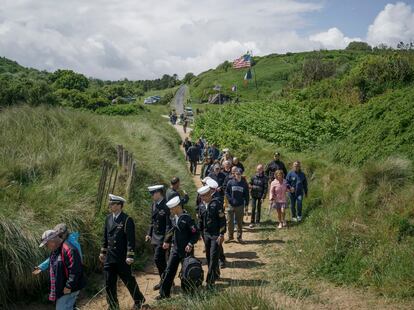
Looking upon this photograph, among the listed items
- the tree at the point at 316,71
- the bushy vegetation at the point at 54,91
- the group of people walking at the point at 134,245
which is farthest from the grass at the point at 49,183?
the tree at the point at 316,71

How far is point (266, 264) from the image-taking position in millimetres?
8867

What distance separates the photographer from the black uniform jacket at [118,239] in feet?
21.8

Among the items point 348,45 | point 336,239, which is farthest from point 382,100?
point 348,45

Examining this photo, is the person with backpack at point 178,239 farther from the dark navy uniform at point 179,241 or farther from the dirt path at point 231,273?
the dirt path at point 231,273

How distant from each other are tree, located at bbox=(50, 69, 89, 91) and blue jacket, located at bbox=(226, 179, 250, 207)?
33.0 metres

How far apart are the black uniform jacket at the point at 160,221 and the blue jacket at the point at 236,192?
2693 mm

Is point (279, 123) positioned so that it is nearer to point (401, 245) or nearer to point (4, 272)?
point (401, 245)

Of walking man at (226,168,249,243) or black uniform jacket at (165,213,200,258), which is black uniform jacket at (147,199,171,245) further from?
walking man at (226,168,249,243)

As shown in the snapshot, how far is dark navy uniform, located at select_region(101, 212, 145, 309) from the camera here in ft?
21.8

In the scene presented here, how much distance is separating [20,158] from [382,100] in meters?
12.7

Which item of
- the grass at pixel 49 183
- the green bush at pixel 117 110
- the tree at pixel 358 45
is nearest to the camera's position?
the grass at pixel 49 183

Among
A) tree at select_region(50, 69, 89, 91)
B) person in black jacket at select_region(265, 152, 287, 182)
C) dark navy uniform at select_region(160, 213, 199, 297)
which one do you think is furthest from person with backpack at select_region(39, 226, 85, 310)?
tree at select_region(50, 69, 89, 91)

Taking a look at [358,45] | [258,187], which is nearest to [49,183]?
[258,187]

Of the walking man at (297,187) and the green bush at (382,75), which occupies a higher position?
the green bush at (382,75)
